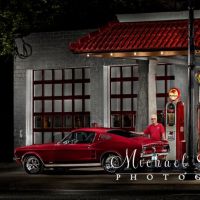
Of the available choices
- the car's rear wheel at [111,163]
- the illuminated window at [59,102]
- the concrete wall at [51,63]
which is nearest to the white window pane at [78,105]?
the illuminated window at [59,102]

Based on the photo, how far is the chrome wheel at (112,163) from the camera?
28.1 metres

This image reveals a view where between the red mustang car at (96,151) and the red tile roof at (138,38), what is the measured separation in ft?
10.1

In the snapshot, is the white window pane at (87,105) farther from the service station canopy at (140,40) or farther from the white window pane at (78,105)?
the service station canopy at (140,40)

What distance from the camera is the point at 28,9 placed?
35.6 metres

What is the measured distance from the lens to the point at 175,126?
31.3 meters

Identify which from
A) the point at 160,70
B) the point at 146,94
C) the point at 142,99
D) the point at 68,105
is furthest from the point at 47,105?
the point at 146,94

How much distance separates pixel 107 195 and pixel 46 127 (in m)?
17.0

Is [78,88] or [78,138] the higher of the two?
[78,88]

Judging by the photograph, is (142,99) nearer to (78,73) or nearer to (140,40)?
(140,40)

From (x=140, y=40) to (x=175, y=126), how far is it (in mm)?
3354

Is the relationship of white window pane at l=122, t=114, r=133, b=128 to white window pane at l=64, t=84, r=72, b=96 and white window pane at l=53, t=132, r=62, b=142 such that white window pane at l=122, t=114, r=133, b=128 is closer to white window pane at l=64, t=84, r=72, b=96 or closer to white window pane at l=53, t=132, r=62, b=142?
white window pane at l=64, t=84, r=72, b=96

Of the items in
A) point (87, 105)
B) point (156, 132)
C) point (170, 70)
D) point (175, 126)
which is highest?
point (170, 70)

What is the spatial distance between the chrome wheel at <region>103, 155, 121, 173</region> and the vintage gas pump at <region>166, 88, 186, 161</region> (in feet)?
11.7

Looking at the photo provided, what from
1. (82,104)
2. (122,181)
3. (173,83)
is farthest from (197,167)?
(82,104)
